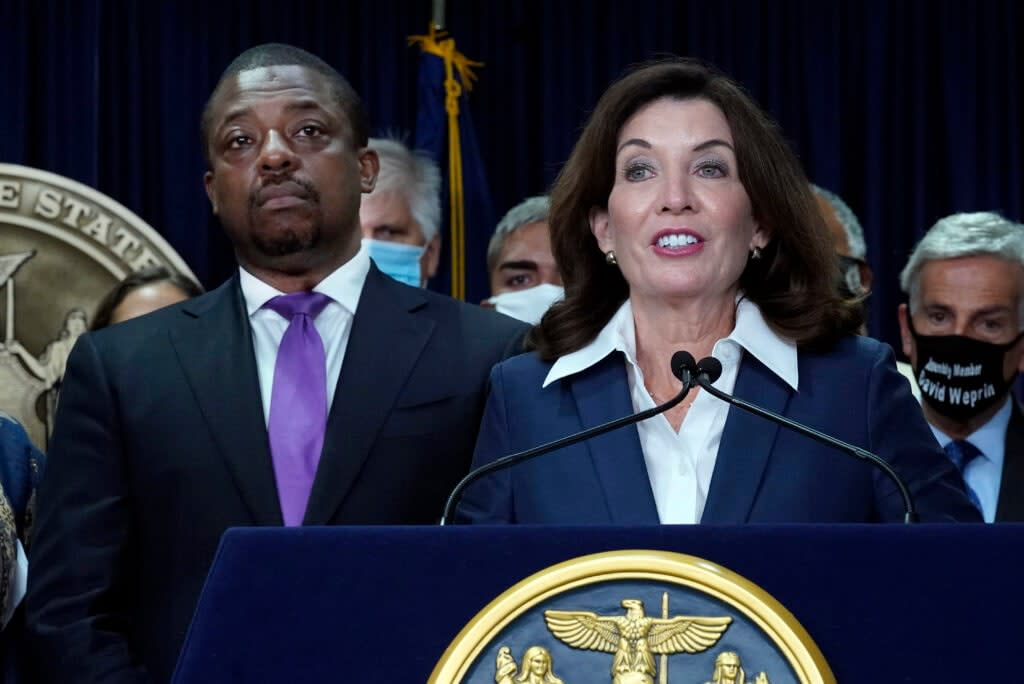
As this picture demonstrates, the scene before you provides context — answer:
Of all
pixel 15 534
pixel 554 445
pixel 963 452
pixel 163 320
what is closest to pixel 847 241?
pixel 963 452

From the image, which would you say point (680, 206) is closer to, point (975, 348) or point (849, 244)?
point (975, 348)

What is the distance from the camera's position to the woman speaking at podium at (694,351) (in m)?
2.17

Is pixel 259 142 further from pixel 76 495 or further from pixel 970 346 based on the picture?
pixel 970 346

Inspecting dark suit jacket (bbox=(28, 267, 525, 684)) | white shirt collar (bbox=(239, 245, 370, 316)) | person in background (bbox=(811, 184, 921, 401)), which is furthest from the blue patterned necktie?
white shirt collar (bbox=(239, 245, 370, 316))

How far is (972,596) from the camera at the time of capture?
1517 mm

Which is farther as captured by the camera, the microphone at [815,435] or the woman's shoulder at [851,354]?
the woman's shoulder at [851,354]

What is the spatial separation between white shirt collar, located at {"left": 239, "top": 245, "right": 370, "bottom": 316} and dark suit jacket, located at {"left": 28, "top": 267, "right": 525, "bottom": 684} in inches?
1.4

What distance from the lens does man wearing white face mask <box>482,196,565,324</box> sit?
4.13 meters

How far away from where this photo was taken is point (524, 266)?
13.9 ft

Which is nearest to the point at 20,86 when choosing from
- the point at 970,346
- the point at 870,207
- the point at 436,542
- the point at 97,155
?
the point at 97,155

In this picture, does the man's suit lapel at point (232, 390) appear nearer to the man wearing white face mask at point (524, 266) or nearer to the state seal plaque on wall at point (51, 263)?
the man wearing white face mask at point (524, 266)

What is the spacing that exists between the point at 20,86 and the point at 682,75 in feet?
10.8

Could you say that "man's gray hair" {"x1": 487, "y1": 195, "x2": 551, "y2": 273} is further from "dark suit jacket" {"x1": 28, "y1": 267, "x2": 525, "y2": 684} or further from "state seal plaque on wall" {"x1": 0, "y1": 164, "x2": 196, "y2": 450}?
"dark suit jacket" {"x1": 28, "y1": 267, "x2": 525, "y2": 684}

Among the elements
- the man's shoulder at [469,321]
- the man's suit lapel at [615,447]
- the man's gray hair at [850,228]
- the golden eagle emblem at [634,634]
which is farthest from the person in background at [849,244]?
the golden eagle emblem at [634,634]
